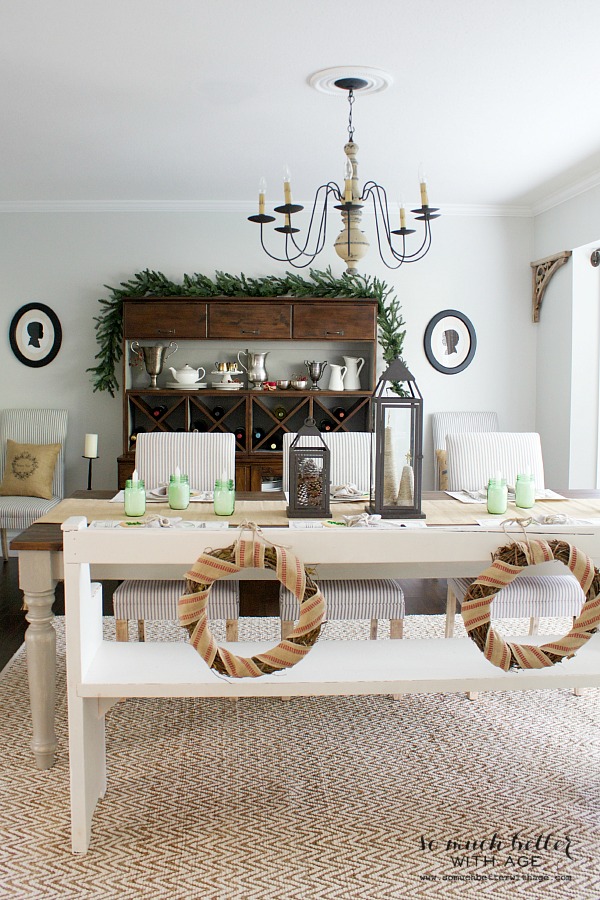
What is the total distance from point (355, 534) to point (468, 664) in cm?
50

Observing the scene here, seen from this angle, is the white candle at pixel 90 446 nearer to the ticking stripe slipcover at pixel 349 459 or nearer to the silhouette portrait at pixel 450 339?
the ticking stripe slipcover at pixel 349 459

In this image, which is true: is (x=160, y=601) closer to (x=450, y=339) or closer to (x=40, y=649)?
(x=40, y=649)

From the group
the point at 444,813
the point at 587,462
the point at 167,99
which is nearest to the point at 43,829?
the point at 444,813

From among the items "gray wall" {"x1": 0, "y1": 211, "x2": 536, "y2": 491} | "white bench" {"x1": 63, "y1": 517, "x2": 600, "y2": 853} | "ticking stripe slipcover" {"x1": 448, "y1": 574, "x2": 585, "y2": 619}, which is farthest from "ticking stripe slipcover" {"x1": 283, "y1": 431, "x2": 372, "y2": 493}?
"gray wall" {"x1": 0, "y1": 211, "x2": 536, "y2": 491}

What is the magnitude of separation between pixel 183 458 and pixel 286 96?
170cm

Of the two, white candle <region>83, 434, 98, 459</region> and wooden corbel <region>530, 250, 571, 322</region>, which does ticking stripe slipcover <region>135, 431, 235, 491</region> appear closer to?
white candle <region>83, 434, 98, 459</region>

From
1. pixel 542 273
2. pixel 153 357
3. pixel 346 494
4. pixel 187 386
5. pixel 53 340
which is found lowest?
pixel 346 494

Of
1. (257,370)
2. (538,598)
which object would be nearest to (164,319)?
(257,370)

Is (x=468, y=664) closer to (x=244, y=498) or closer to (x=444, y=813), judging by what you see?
(x=444, y=813)

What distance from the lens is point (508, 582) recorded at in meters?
1.88

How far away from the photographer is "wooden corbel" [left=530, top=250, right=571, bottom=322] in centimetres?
530

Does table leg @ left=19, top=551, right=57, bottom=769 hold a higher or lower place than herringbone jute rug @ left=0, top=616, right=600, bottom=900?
higher

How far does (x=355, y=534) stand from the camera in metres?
2.01

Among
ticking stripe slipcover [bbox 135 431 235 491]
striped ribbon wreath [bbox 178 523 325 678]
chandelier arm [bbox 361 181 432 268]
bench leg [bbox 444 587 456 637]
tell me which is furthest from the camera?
ticking stripe slipcover [bbox 135 431 235 491]
